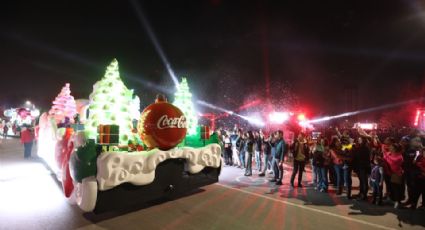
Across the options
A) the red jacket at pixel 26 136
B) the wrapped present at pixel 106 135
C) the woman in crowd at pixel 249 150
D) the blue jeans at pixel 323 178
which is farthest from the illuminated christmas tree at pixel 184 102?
the red jacket at pixel 26 136

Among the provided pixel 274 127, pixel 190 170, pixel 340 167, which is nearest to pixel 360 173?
pixel 340 167

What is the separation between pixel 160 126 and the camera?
6.20 metres

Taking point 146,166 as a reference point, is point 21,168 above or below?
below

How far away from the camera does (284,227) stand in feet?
16.9

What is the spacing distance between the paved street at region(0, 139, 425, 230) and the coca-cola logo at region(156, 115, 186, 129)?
1.82 metres

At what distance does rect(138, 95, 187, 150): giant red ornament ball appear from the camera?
20.3 feet

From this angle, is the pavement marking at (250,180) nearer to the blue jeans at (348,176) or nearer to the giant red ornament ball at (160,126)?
the blue jeans at (348,176)

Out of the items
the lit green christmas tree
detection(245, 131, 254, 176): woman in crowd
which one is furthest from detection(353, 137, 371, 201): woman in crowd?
the lit green christmas tree

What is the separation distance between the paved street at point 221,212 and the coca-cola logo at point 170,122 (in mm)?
1818

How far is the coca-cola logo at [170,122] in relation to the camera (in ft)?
20.4

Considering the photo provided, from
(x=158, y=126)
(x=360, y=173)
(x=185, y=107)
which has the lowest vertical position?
(x=360, y=173)

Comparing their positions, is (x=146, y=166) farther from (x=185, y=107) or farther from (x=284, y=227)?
(x=185, y=107)

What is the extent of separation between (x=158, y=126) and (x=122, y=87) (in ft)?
8.76

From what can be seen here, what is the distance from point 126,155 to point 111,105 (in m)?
2.77
